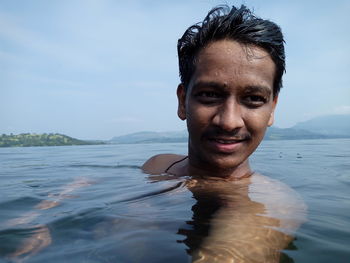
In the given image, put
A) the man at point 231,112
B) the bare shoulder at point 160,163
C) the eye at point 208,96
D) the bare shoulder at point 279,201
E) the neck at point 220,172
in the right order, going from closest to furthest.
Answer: the bare shoulder at point 279,201 < the man at point 231,112 < the eye at point 208,96 < the neck at point 220,172 < the bare shoulder at point 160,163

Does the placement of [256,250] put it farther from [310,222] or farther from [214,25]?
[214,25]

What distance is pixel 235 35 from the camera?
10.5 feet

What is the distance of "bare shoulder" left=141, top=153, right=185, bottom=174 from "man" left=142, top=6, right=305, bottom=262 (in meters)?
1.14

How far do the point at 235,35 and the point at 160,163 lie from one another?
2638 mm

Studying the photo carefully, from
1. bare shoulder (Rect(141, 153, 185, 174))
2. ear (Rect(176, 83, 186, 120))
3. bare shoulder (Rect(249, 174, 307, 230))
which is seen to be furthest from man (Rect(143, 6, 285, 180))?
bare shoulder (Rect(141, 153, 185, 174))

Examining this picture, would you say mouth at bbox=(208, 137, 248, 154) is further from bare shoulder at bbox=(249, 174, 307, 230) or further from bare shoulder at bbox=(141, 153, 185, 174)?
bare shoulder at bbox=(141, 153, 185, 174)

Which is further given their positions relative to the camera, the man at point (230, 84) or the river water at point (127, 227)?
the man at point (230, 84)

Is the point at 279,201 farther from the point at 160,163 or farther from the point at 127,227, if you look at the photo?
the point at 160,163

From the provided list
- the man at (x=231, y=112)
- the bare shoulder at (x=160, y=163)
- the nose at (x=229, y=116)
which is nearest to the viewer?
the man at (x=231, y=112)

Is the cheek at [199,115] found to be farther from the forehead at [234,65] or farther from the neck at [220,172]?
the neck at [220,172]

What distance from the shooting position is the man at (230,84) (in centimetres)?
293

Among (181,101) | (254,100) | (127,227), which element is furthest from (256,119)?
(127,227)

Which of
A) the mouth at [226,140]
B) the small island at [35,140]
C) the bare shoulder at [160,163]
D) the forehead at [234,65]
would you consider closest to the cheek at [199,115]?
the mouth at [226,140]

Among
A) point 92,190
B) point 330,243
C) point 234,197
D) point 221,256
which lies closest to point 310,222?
point 330,243
